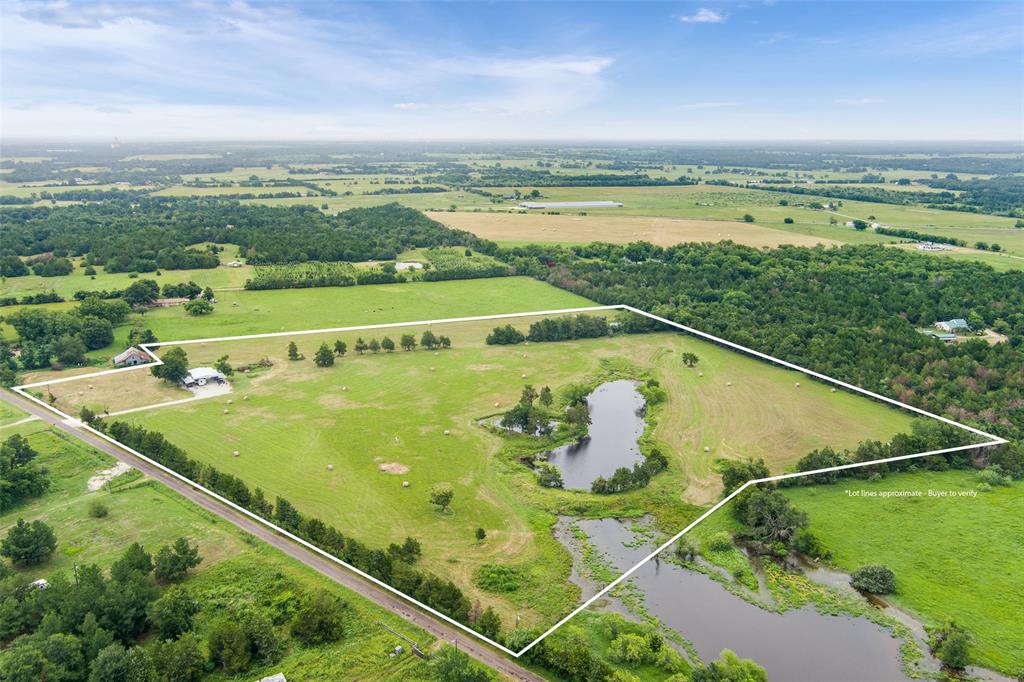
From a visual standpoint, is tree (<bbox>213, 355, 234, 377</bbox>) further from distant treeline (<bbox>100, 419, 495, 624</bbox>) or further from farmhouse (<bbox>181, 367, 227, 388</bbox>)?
distant treeline (<bbox>100, 419, 495, 624</bbox>)

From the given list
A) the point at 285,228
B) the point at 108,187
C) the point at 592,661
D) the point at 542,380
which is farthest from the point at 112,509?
the point at 108,187

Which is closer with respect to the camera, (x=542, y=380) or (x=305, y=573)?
(x=305, y=573)

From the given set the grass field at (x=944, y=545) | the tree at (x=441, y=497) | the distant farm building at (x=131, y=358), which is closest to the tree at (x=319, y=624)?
the tree at (x=441, y=497)

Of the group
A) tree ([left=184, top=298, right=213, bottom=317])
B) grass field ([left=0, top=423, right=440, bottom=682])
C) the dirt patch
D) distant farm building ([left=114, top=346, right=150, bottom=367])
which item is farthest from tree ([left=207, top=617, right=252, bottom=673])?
tree ([left=184, top=298, right=213, bottom=317])

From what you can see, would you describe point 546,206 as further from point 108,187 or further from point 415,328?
point 108,187

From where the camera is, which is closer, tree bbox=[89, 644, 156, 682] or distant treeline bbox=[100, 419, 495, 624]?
tree bbox=[89, 644, 156, 682]
